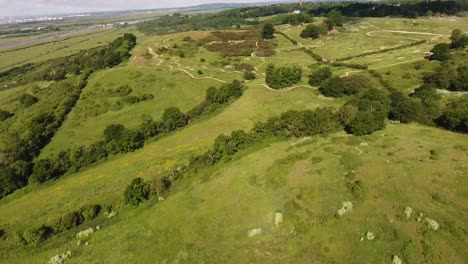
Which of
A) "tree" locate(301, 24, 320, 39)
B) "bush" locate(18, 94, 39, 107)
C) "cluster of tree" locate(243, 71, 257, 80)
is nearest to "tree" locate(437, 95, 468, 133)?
"cluster of tree" locate(243, 71, 257, 80)

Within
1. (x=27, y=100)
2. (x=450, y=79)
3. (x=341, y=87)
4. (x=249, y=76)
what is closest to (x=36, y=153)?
(x=27, y=100)

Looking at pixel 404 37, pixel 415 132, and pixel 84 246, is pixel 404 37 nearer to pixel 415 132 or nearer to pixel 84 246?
pixel 415 132

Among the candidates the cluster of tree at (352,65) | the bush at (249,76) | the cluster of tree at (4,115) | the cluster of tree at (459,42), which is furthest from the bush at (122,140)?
the cluster of tree at (459,42)

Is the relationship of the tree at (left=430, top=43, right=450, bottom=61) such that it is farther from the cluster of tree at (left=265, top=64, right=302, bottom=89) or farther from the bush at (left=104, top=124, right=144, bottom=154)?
the bush at (left=104, top=124, right=144, bottom=154)

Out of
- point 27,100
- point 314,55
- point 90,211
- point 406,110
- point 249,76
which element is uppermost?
point 406,110

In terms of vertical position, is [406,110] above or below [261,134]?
above

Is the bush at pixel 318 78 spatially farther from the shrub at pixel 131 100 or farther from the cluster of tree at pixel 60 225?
the cluster of tree at pixel 60 225

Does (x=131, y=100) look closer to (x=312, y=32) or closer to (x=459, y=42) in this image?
(x=312, y=32)
